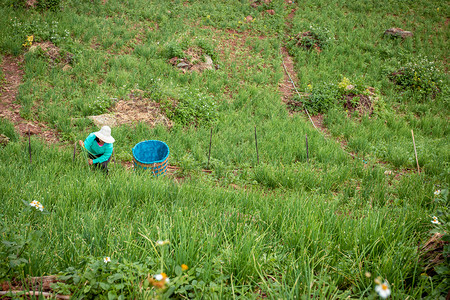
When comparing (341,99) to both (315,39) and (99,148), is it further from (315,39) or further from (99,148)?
(99,148)

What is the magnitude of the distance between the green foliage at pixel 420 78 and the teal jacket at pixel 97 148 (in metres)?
10.6

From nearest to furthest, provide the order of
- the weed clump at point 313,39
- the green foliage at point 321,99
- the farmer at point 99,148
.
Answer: the farmer at point 99,148, the green foliage at point 321,99, the weed clump at point 313,39

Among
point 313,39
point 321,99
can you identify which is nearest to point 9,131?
point 321,99

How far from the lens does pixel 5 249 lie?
5.66 ft

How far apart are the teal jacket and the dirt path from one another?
74.3 inches

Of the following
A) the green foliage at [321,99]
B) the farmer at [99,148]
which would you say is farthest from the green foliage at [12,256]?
the green foliage at [321,99]

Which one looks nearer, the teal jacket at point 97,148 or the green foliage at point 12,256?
the green foliage at point 12,256

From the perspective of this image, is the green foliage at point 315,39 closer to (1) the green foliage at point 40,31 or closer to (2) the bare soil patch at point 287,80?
(2) the bare soil patch at point 287,80

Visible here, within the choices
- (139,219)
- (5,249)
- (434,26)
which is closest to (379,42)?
(434,26)

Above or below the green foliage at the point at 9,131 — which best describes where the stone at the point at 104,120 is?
below

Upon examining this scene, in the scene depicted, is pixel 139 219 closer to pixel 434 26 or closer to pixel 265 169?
pixel 265 169

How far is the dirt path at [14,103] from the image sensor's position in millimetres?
5996

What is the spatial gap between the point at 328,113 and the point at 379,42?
7224 mm

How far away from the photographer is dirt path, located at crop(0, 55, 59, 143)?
600cm
